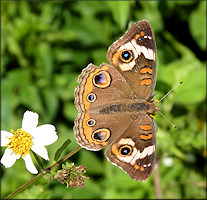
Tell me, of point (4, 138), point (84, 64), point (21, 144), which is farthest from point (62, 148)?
point (84, 64)

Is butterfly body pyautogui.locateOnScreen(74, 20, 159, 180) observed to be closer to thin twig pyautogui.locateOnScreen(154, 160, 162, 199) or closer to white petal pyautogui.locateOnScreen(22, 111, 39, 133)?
white petal pyautogui.locateOnScreen(22, 111, 39, 133)

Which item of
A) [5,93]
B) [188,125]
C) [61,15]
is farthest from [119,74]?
[61,15]

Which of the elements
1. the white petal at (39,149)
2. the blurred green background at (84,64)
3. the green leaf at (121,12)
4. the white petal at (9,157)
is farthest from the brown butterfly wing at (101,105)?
the green leaf at (121,12)

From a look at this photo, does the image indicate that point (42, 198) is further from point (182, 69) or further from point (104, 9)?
point (104, 9)

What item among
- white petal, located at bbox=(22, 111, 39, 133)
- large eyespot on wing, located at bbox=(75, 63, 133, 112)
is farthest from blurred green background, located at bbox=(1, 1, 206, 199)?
white petal, located at bbox=(22, 111, 39, 133)

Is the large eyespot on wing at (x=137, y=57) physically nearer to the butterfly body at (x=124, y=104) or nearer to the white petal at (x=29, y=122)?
the butterfly body at (x=124, y=104)

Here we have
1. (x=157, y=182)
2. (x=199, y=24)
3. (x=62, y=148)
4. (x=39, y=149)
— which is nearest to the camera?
(x=62, y=148)

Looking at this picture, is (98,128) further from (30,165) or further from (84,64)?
(84,64)

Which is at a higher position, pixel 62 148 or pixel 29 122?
pixel 29 122
